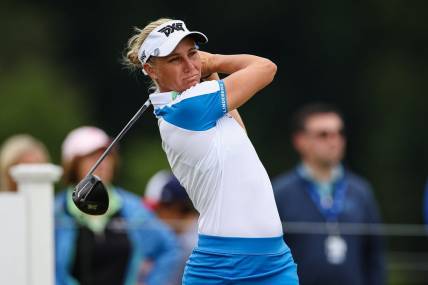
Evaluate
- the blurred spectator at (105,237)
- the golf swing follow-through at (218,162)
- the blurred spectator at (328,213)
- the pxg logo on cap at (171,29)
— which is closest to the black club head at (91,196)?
the golf swing follow-through at (218,162)

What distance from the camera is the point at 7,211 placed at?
22.3 ft

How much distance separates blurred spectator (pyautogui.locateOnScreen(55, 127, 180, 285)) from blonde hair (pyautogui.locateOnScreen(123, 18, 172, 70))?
2.09 m

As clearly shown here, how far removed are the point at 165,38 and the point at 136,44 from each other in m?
0.24

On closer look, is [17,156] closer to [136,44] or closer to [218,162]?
[136,44]

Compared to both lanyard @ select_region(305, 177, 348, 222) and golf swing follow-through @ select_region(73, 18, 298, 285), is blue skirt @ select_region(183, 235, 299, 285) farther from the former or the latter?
lanyard @ select_region(305, 177, 348, 222)

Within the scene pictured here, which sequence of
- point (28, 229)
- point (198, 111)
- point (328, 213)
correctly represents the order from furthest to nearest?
1. point (328, 213)
2. point (28, 229)
3. point (198, 111)

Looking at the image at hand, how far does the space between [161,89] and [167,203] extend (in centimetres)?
334

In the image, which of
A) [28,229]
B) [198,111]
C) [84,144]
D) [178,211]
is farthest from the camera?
[178,211]

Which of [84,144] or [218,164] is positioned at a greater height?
[218,164]

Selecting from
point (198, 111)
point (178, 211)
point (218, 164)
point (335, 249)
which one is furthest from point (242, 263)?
point (178, 211)

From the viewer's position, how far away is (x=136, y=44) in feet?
19.2

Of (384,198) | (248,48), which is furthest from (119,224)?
(248,48)

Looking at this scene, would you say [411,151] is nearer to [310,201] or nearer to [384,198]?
[384,198]

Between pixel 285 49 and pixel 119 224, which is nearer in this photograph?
pixel 119 224
